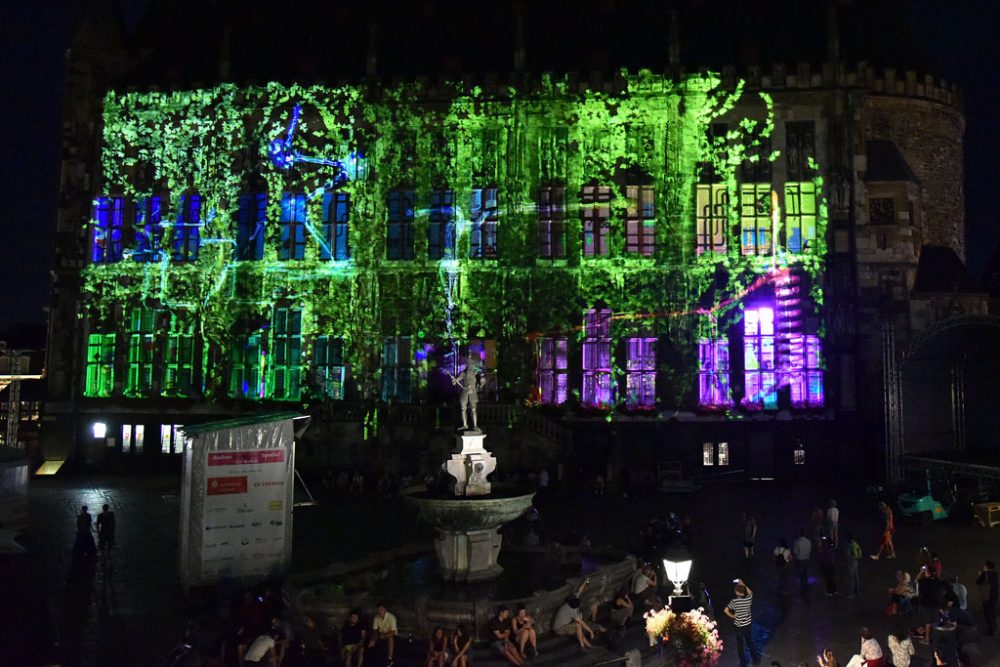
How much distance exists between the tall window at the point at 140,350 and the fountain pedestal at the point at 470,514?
86.5 ft

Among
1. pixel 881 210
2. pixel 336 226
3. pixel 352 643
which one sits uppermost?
pixel 881 210

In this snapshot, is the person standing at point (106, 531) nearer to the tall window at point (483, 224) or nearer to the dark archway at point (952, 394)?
the tall window at point (483, 224)

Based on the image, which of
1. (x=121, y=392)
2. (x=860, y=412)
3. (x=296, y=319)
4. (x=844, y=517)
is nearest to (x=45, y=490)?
(x=121, y=392)

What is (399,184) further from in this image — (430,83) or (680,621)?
(680,621)

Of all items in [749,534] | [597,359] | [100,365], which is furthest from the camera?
[100,365]

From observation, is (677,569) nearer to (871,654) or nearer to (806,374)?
(871,654)

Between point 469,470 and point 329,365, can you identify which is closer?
point 469,470

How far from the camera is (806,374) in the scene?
113 ft

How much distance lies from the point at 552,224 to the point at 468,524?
22500mm

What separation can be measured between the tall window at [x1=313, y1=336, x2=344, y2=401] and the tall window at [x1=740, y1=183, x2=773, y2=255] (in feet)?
57.9

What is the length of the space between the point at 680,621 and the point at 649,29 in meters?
32.9

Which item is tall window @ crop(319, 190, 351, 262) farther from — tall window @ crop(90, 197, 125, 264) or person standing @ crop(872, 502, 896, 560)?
person standing @ crop(872, 502, 896, 560)

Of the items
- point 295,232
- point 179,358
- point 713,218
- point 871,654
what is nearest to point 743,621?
point 871,654

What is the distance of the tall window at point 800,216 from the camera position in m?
35.2
